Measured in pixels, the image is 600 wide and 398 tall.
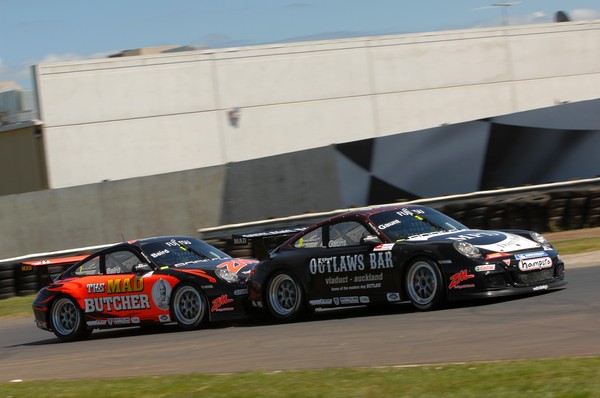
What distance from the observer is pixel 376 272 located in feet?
38.0

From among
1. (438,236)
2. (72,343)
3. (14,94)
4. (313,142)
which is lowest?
(72,343)

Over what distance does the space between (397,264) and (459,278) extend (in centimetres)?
82

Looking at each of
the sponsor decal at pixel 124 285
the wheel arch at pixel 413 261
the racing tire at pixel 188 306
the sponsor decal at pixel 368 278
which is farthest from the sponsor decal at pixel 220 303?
the wheel arch at pixel 413 261

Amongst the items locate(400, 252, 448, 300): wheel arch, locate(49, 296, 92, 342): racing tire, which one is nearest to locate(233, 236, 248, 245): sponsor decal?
locate(49, 296, 92, 342): racing tire

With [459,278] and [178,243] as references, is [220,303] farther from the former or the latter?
[459,278]

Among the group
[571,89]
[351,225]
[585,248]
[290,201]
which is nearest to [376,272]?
[351,225]

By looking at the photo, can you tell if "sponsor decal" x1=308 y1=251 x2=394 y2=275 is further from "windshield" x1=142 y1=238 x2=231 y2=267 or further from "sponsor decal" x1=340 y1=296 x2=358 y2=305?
"windshield" x1=142 y1=238 x2=231 y2=267

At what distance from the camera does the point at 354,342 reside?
9625 mm

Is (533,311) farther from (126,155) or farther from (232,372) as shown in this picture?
(126,155)

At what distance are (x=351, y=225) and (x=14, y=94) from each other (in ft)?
81.0

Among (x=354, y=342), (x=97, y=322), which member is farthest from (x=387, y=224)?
(x=97, y=322)

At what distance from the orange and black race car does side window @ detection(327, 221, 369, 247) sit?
143 centimetres

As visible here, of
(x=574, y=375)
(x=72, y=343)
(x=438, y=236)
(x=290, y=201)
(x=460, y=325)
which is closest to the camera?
(x=574, y=375)

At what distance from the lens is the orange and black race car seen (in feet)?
42.0
